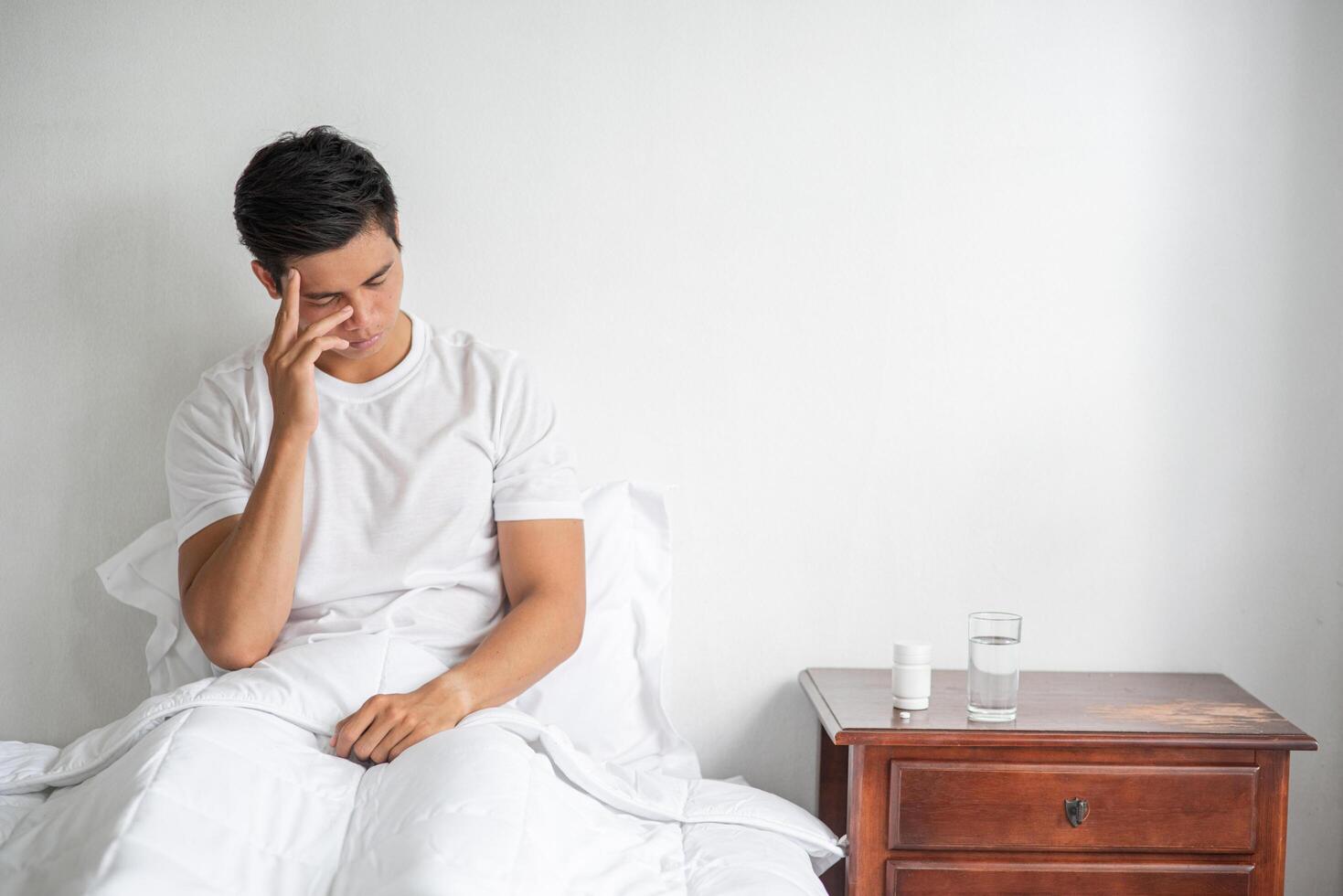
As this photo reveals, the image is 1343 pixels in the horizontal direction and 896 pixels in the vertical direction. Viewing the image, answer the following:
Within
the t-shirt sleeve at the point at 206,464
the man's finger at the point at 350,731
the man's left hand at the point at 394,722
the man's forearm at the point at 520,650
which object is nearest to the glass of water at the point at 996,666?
the man's forearm at the point at 520,650

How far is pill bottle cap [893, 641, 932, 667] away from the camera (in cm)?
160

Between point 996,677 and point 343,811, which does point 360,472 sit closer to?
point 343,811

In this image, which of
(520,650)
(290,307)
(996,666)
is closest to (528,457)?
(520,650)

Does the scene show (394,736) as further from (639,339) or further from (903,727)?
(639,339)

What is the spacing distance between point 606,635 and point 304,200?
80cm

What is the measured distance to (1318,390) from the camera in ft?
6.16

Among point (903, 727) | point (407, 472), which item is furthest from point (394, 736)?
point (903, 727)

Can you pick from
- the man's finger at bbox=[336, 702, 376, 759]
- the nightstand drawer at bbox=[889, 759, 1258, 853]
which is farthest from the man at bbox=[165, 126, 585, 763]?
the nightstand drawer at bbox=[889, 759, 1258, 853]

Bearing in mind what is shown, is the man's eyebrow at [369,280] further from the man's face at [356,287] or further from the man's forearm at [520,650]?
the man's forearm at [520,650]

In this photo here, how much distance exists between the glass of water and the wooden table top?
0.02 metres

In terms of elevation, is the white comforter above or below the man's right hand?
below

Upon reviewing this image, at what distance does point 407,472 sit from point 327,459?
0.12 metres

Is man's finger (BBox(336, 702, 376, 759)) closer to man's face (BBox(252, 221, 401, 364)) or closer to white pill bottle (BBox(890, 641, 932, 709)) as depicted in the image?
man's face (BBox(252, 221, 401, 364))

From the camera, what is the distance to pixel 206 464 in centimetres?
161
